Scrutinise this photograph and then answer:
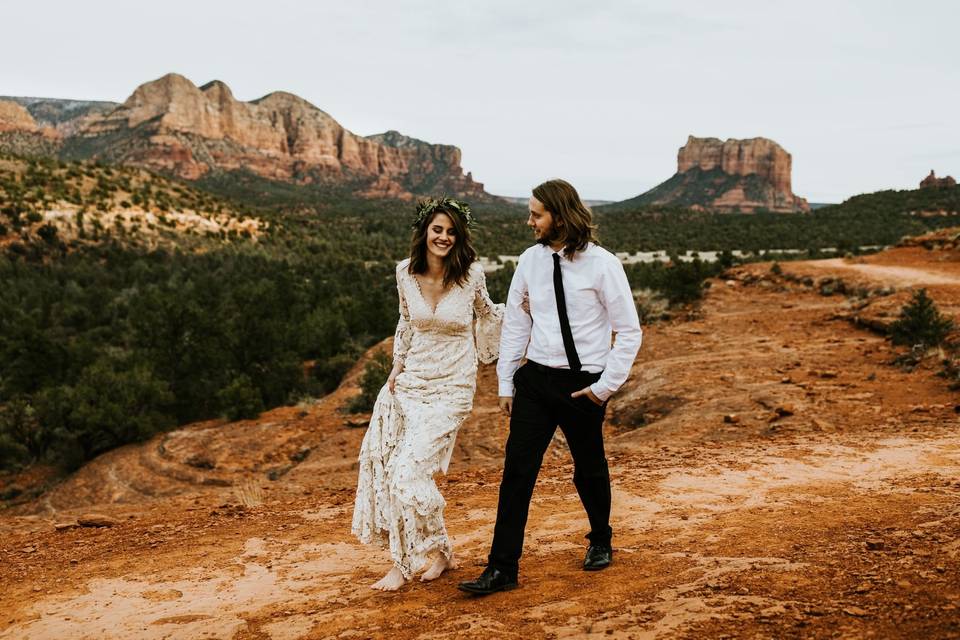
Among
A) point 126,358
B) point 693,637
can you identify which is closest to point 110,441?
point 126,358

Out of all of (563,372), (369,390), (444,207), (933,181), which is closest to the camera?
(563,372)

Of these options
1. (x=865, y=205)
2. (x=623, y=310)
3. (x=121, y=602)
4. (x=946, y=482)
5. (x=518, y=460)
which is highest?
(x=865, y=205)

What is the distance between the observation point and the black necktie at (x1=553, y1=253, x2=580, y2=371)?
3.25 metres

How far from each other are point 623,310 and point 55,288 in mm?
26870

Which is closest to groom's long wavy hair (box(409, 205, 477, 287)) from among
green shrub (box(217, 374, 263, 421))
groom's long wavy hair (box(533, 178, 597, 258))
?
groom's long wavy hair (box(533, 178, 597, 258))

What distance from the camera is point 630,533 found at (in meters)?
4.37

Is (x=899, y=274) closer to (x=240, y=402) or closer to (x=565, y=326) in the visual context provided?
(x=240, y=402)

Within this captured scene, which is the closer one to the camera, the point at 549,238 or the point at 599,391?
the point at 599,391

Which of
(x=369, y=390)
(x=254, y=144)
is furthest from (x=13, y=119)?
(x=369, y=390)

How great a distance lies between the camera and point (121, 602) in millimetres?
3998

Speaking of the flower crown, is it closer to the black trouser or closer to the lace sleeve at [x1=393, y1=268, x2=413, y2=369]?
the lace sleeve at [x1=393, y1=268, x2=413, y2=369]

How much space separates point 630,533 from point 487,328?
166 centimetres

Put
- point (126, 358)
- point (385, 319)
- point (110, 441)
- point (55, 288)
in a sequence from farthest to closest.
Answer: point (55, 288)
point (385, 319)
point (126, 358)
point (110, 441)

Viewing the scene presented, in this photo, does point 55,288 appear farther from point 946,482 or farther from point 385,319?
point 946,482
